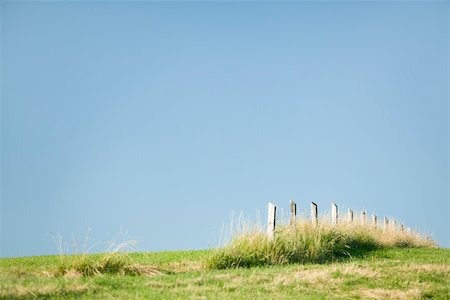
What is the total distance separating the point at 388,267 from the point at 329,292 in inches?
128

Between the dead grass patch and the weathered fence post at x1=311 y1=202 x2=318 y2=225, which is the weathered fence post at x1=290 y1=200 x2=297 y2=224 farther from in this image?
the dead grass patch

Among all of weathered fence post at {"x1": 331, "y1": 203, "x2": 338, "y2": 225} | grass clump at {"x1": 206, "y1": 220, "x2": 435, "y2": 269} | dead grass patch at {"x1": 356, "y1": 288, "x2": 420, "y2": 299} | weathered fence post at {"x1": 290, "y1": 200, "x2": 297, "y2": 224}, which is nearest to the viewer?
dead grass patch at {"x1": 356, "y1": 288, "x2": 420, "y2": 299}

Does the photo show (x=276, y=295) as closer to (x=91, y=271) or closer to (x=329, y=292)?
(x=329, y=292)

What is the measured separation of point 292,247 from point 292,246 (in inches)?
1.3

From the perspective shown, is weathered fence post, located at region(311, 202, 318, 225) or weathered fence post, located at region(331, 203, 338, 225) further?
weathered fence post, located at region(331, 203, 338, 225)

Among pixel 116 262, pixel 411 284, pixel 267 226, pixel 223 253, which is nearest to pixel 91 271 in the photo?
pixel 116 262

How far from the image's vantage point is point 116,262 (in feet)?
35.5

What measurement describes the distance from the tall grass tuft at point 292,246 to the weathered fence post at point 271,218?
0.64ft

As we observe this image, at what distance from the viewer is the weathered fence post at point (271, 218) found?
45.3 ft

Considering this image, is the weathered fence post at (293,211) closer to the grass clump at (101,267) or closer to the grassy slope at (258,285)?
the grassy slope at (258,285)

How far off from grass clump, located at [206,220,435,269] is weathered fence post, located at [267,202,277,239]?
18 centimetres

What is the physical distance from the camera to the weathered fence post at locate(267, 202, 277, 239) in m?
13.8

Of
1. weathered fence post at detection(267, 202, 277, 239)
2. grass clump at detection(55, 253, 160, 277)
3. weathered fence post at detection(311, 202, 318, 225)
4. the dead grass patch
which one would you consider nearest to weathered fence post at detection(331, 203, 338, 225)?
weathered fence post at detection(311, 202, 318, 225)

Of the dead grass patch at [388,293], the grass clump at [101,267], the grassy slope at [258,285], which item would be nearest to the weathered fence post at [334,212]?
the grassy slope at [258,285]
